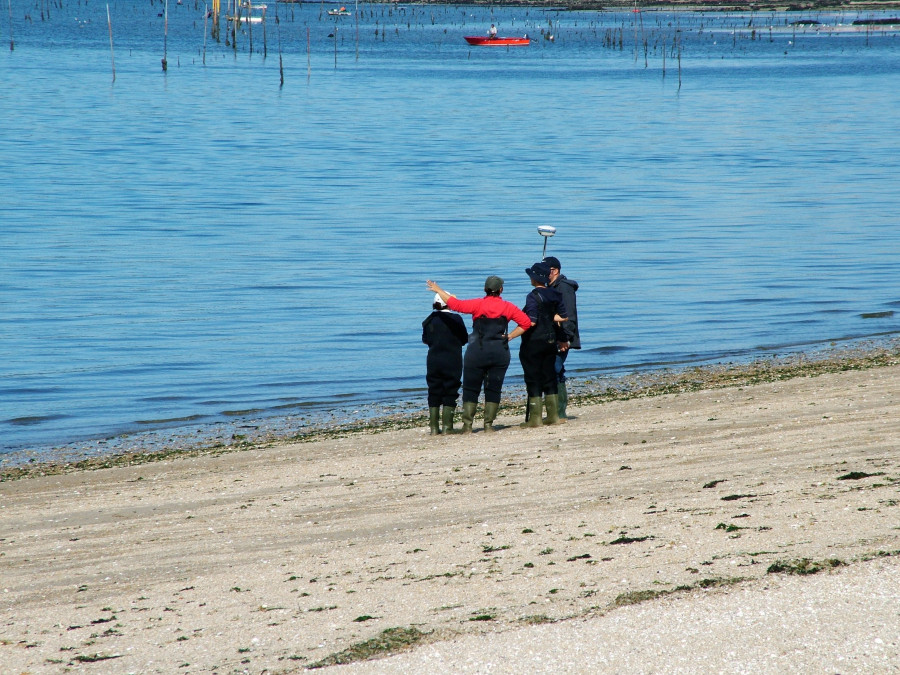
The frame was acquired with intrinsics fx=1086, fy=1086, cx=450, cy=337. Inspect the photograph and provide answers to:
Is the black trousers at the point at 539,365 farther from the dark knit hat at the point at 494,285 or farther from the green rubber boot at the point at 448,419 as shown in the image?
the green rubber boot at the point at 448,419

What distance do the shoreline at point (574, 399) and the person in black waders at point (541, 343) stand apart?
1.78 m

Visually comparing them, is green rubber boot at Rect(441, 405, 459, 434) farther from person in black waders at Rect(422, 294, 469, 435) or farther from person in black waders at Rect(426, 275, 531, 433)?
person in black waders at Rect(426, 275, 531, 433)

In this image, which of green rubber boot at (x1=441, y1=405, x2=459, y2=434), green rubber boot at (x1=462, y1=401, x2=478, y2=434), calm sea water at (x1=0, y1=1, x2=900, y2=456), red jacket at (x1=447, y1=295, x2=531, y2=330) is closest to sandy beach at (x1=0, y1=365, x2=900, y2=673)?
green rubber boot at (x1=462, y1=401, x2=478, y2=434)

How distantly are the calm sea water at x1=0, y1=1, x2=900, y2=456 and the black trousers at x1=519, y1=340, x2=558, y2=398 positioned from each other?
11.8 ft

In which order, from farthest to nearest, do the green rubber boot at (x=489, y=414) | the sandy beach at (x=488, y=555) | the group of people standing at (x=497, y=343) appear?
the green rubber boot at (x=489, y=414), the group of people standing at (x=497, y=343), the sandy beach at (x=488, y=555)

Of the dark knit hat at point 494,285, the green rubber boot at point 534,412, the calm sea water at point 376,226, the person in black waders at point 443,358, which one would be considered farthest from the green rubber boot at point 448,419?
the calm sea water at point 376,226

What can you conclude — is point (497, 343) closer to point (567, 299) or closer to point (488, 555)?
point (567, 299)

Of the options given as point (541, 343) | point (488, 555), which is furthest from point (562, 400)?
point (488, 555)

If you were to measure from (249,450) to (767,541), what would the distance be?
6902 millimetres

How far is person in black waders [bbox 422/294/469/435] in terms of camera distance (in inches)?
468

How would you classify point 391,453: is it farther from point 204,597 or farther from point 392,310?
point 392,310

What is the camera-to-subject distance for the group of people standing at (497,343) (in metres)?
11.5

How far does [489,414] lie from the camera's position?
12.3 metres

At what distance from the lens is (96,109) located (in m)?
65.5
